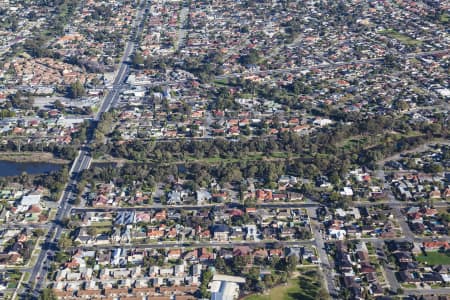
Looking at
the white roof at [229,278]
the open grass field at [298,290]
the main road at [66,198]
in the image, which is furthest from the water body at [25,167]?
the open grass field at [298,290]

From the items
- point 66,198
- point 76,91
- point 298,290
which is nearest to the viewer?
point 298,290

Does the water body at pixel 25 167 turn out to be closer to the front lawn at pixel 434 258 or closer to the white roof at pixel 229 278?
the white roof at pixel 229 278

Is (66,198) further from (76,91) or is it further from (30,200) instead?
(76,91)

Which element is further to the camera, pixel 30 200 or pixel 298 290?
pixel 30 200

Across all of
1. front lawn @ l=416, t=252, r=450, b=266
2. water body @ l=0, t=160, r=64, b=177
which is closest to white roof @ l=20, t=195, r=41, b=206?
water body @ l=0, t=160, r=64, b=177

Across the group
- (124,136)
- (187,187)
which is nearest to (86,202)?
(187,187)

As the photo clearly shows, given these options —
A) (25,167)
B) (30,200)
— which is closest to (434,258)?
(30,200)
